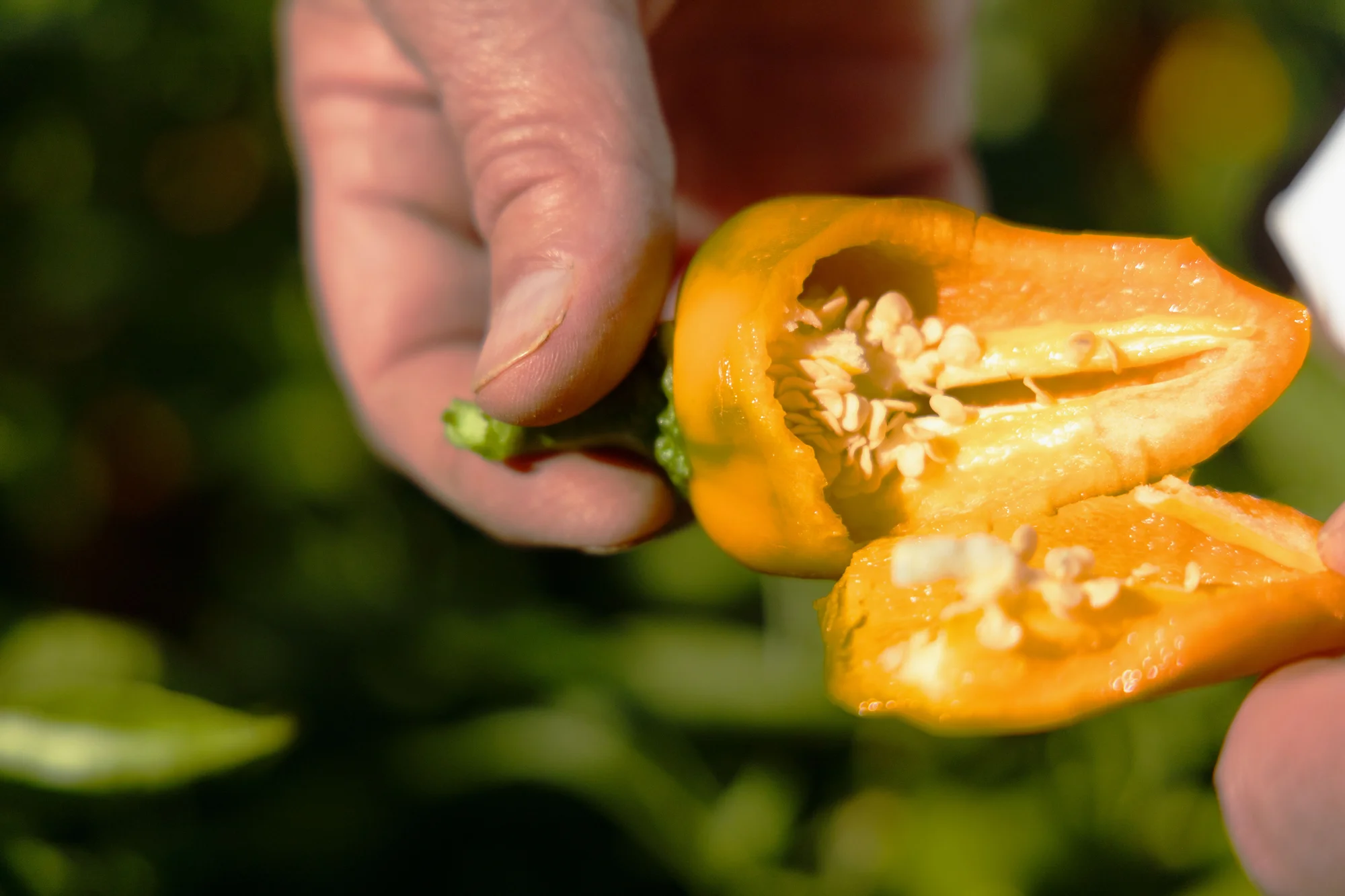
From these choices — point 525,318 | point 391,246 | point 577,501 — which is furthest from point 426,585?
point 525,318

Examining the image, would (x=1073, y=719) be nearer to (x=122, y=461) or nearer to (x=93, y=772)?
(x=93, y=772)

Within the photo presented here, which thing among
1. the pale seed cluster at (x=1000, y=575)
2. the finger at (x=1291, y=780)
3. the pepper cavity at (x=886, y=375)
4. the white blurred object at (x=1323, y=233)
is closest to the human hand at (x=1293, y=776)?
the finger at (x=1291, y=780)

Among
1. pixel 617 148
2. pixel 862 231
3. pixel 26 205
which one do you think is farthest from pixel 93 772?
pixel 26 205

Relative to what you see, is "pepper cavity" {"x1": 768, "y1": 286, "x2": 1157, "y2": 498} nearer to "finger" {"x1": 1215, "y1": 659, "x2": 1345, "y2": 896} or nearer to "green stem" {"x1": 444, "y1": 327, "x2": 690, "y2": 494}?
"green stem" {"x1": 444, "y1": 327, "x2": 690, "y2": 494}

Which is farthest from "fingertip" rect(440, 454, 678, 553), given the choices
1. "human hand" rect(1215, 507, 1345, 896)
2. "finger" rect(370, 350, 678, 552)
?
"human hand" rect(1215, 507, 1345, 896)

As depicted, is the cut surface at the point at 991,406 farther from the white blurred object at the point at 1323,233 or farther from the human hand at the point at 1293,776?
the white blurred object at the point at 1323,233

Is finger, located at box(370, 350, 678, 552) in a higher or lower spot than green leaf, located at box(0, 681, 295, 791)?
higher
